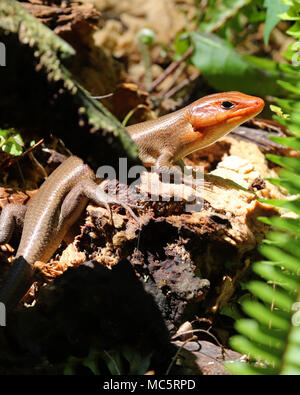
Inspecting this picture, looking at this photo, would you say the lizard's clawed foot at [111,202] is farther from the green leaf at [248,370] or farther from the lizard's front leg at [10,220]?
the green leaf at [248,370]

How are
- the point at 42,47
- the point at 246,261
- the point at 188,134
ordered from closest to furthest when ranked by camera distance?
the point at 42,47
the point at 246,261
the point at 188,134

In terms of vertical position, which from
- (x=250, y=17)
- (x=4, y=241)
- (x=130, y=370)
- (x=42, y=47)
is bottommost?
(x=4, y=241)

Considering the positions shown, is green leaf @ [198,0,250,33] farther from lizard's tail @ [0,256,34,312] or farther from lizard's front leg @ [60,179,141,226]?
lizard's tail @ [0,256,34,312]

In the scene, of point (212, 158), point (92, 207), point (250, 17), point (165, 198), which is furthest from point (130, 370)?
point (250, 17)

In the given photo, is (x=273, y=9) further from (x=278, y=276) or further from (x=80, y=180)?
(x=278, y=276)

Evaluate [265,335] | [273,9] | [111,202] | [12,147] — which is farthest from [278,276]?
[273,9]

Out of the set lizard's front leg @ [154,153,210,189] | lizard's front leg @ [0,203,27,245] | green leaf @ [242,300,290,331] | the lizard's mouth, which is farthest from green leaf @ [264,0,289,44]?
green leaf @ [242,300,290,331]

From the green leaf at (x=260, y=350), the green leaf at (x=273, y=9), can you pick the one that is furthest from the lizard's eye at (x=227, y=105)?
the green leaf at (x=260, y=350)
